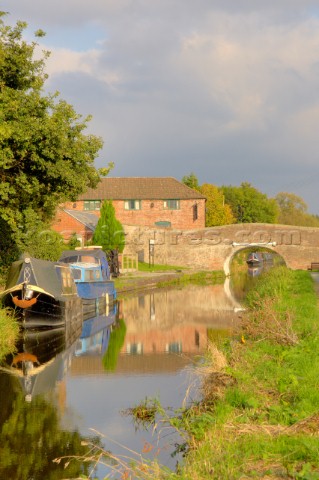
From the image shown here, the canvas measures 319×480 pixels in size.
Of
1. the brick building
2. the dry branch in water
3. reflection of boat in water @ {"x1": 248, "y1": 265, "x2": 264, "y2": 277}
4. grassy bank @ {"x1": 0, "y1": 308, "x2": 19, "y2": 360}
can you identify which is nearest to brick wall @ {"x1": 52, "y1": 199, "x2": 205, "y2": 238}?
the brick building

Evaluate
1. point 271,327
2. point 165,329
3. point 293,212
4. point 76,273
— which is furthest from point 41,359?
point 293,212

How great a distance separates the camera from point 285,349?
38.5 ft

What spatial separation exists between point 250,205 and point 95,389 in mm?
92553

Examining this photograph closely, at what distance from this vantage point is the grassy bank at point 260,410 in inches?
256

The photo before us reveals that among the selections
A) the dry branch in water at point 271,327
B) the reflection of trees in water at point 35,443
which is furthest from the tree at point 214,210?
the reflection of trees in water at point 35,443

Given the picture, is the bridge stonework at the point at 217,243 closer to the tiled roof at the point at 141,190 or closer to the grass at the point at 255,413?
the tiled roof at the point at 141,190

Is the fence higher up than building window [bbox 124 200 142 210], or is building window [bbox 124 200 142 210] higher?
building window [bbox 124 200 142 210]

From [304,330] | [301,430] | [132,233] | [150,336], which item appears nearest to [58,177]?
[150,336]

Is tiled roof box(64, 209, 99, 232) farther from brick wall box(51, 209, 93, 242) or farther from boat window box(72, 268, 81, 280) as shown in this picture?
boat window box(72, 268, 81, 280)

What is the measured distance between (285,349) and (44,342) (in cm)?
896

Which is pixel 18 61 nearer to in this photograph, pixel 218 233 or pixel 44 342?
pixel 44 342

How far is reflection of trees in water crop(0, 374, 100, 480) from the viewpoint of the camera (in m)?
8.29

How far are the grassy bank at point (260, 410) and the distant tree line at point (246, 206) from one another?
73087 millimetres

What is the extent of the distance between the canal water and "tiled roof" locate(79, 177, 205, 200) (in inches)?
1538
